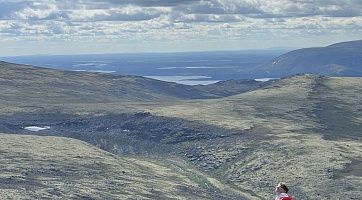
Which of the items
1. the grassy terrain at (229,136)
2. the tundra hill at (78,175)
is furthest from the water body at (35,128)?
the tundra hill at (78,175)

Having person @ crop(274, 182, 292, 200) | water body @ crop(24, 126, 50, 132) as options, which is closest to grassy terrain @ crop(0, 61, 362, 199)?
water body @ crop(24, 126, 50, 132)

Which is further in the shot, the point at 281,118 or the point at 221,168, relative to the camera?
the point at 281,118

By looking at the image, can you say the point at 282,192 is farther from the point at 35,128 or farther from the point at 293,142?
the point at 35,128

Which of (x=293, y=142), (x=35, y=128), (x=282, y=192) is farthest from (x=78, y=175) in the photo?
(x=35, y=128)

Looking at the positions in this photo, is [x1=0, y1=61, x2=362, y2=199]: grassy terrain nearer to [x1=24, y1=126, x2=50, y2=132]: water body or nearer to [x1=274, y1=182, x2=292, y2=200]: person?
[x1=24, y1=126, x2=50, y2=132]: water body

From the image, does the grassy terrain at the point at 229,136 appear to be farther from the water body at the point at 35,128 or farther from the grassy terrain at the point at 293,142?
the water body at the point at 35,128

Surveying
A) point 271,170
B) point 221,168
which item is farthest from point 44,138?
point 271,170

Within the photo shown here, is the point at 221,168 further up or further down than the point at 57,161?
further down

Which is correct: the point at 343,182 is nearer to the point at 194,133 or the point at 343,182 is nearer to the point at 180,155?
the point at 180,155
